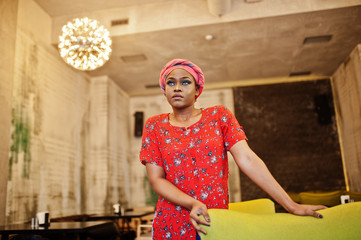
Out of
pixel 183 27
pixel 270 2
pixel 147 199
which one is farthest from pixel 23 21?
pixel 147 199

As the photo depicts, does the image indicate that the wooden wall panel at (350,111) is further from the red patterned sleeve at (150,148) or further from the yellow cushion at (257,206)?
the red patterned sleeve at (150,148)

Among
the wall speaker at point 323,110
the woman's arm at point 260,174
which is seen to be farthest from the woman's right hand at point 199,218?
the wall speaker at point 323,110

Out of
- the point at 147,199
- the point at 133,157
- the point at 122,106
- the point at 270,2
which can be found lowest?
the point at 147,199

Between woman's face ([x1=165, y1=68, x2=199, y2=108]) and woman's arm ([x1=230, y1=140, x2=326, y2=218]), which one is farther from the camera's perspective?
woman's face ([x1=165, y1=68, x2=199, y2=108])

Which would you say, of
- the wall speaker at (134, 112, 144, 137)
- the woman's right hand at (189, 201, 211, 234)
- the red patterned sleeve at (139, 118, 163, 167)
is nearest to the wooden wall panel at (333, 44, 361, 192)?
the wall speaker at (134, 112, 144, 137)

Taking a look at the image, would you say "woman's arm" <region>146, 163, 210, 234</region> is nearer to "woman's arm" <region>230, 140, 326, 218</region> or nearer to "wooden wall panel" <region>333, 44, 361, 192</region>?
"woman's arm" <region>230, 140, 326, 218</region>

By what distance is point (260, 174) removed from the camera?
105cm

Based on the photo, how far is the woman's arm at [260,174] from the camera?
0.94m

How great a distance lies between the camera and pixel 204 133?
116 cm

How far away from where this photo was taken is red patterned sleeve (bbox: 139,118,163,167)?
1182 mm

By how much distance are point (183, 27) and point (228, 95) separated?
10.7 feet

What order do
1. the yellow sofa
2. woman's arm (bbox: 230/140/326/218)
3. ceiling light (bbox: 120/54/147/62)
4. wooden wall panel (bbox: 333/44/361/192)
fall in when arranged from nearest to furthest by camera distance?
1. the yellow sofa
2. woman's arm (bbox: 230/140/326/218)
3. wooden wall panel (bbox: 333/44/361/192)
4. ceiling light (bbox: 120/54/147/62)

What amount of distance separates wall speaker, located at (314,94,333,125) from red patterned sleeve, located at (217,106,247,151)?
714 cm

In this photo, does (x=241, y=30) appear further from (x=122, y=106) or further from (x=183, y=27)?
(x=122, y=106)
